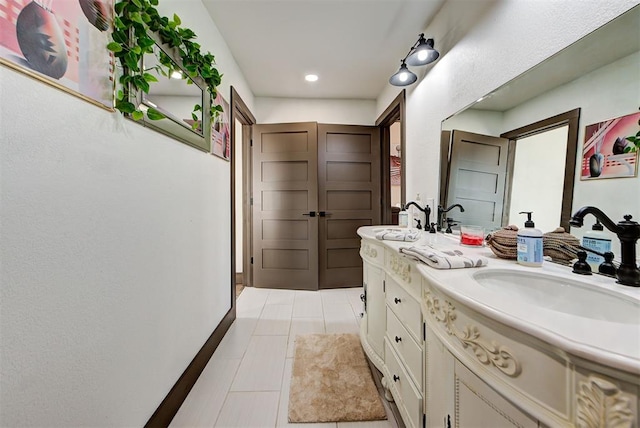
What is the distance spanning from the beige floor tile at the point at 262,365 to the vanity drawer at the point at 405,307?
89cm

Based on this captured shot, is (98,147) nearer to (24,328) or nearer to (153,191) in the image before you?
(153,191)

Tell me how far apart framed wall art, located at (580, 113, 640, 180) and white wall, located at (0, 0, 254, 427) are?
170 cm

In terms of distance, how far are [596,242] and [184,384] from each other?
1974 millimetres

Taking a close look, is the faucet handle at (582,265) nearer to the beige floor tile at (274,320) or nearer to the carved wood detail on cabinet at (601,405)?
the carved wood detail on cabinet at (601,405)

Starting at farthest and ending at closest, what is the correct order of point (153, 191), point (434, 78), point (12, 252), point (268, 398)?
point (434, 78) → point (268, 398) → point (153, 191) → point (12, 252)

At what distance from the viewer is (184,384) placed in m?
1.36

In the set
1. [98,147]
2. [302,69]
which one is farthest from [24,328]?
[302,69]

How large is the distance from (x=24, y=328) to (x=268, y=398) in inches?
45.9

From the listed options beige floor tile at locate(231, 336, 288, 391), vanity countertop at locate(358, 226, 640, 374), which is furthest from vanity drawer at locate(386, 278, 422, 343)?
beige floor tile at locate(231, 336, 288, 391)

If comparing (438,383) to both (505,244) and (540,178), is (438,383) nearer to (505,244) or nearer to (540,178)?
(505,244)

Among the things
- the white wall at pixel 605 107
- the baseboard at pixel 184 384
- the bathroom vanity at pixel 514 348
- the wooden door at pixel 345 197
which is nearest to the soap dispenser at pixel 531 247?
the bathroom vanity at pixel 514 348

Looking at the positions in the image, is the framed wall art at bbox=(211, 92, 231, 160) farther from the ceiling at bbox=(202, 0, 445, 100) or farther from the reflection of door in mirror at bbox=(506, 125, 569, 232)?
the reflection of door in mirror at bbox=(506, 125, 569, 232)

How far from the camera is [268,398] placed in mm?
1376

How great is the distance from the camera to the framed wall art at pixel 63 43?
0.59 meters
